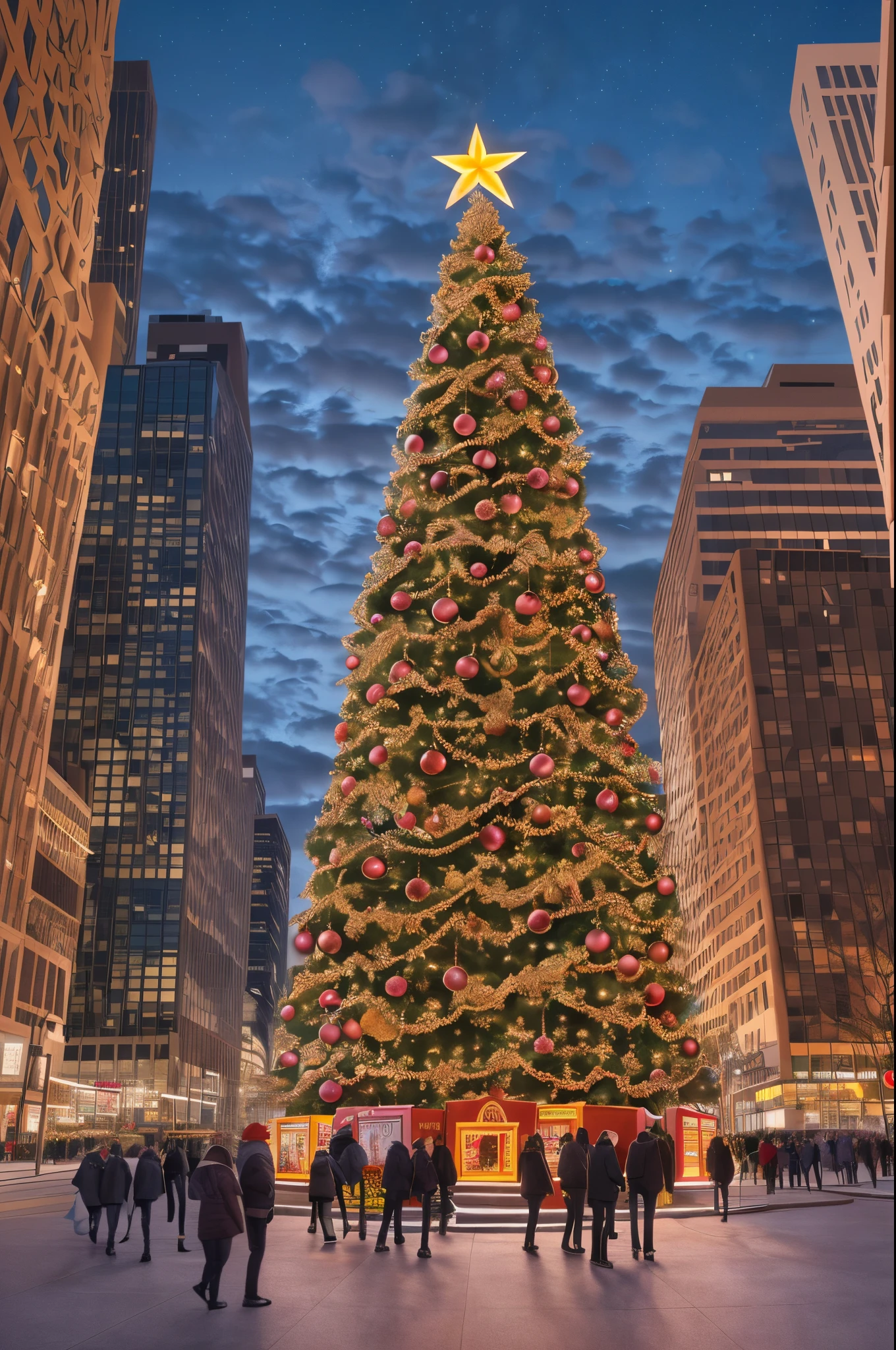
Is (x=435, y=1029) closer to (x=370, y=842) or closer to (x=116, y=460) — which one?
(x=370, y=842)

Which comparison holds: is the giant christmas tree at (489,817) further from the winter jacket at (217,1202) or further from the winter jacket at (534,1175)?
the winter jacket at (217,1202)

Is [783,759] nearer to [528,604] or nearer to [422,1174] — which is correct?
[528,604]

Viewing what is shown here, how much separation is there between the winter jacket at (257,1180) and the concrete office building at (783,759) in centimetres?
6351

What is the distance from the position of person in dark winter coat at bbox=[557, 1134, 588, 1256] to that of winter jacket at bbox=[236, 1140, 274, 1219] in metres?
4.26

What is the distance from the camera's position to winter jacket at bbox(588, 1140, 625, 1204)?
13.5m

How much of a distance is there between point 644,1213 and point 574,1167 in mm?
956

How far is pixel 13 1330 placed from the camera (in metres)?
9.09

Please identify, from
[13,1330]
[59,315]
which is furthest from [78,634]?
[13,1330]

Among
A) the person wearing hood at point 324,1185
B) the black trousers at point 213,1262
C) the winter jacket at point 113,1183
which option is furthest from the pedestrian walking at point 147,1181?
the black trousers at point 213,1262

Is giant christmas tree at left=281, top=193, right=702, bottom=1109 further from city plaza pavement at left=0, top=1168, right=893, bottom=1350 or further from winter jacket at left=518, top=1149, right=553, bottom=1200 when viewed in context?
winter jacket at left=518, top=1149, right=553, bottom=1200

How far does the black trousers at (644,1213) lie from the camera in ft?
44.4

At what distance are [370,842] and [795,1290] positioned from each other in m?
9.33

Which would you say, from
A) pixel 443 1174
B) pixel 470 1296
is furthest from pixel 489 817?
pixel 470 1296

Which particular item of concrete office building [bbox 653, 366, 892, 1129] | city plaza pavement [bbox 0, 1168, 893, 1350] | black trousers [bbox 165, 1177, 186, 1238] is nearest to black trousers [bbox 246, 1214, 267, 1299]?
city plaza pavement [bbox 0, 1168, 893, 1350]
